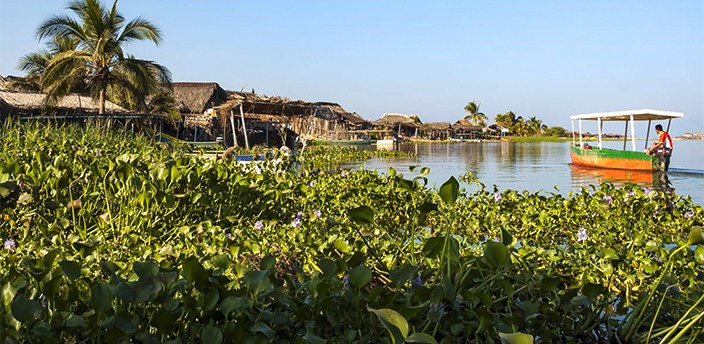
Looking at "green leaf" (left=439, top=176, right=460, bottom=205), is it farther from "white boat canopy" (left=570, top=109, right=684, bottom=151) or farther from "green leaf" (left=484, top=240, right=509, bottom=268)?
"white boat canopy" (left=570, top=109, right=684, bottom=151)

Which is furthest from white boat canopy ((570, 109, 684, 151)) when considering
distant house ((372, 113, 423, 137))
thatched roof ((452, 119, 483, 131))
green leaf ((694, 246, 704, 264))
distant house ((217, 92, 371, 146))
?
thatched roof ((452, 119, 483, 131))

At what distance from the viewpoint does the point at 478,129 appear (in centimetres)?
6981

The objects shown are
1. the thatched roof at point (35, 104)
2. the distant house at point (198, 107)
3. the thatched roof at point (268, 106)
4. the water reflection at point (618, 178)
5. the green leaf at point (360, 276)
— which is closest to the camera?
the green leaf at point (360, 276)

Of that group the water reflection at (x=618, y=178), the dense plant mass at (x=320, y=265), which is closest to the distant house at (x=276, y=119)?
the dense plant mass at (x=320, y=265)

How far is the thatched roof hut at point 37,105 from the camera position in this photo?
67.7 feet

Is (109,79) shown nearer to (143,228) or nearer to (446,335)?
(143,228)

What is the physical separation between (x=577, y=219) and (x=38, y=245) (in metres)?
4.48

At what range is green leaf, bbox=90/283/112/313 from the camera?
1.62 meters

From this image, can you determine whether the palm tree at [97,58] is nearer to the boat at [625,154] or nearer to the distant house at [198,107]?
the distant house at [198,107]

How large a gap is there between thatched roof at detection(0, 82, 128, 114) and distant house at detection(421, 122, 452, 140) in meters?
44.5

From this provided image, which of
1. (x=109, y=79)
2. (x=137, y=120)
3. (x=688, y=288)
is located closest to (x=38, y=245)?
(x=688, y=288)

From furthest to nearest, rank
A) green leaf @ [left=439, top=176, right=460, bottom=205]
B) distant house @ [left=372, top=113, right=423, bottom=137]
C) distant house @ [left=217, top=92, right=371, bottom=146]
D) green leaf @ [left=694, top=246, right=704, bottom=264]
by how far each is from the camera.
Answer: distant house @ [left=372, top=113, right=423, bottom=137] < distant house @ [left=217, top=92, right=371, bottom=146] < green leaf @ [left=694, top=246, right=704, bottom=264] < green leaf @ [left=439, top=176, right=460, bottom=205]

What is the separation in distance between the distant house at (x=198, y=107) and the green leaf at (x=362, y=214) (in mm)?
28795

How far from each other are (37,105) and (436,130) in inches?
1994
